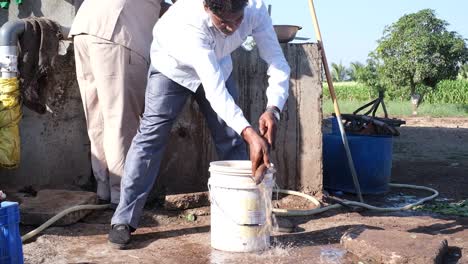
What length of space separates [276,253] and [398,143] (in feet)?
21.5

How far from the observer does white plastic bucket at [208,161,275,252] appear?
9.67 ft

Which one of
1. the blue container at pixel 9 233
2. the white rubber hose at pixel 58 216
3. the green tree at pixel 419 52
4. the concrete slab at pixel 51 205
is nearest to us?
the blue container at pixel 9 233

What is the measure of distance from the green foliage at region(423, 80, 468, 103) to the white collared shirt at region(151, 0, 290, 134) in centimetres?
2676

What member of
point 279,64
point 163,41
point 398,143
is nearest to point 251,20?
point 279,64

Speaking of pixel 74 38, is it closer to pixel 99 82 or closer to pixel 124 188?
pixel 99 82

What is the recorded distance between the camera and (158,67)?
10.4ft

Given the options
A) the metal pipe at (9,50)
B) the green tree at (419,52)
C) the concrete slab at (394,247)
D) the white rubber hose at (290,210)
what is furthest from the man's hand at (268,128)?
the green tree at (419,52)

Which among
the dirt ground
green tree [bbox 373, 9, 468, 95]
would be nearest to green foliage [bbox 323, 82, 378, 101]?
green tree [bbox 373, 9, 468, 95]

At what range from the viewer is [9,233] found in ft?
7.57

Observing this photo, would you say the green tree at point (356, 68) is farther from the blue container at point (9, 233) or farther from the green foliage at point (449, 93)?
the blue container at point (9, 233)

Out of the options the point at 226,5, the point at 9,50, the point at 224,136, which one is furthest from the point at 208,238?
the point at 9,50

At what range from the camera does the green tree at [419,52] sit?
910 inches

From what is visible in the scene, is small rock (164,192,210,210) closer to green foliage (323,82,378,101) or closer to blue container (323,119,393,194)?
blue container (323,119,393,194)

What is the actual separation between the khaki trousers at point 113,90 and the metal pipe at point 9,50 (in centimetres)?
42
